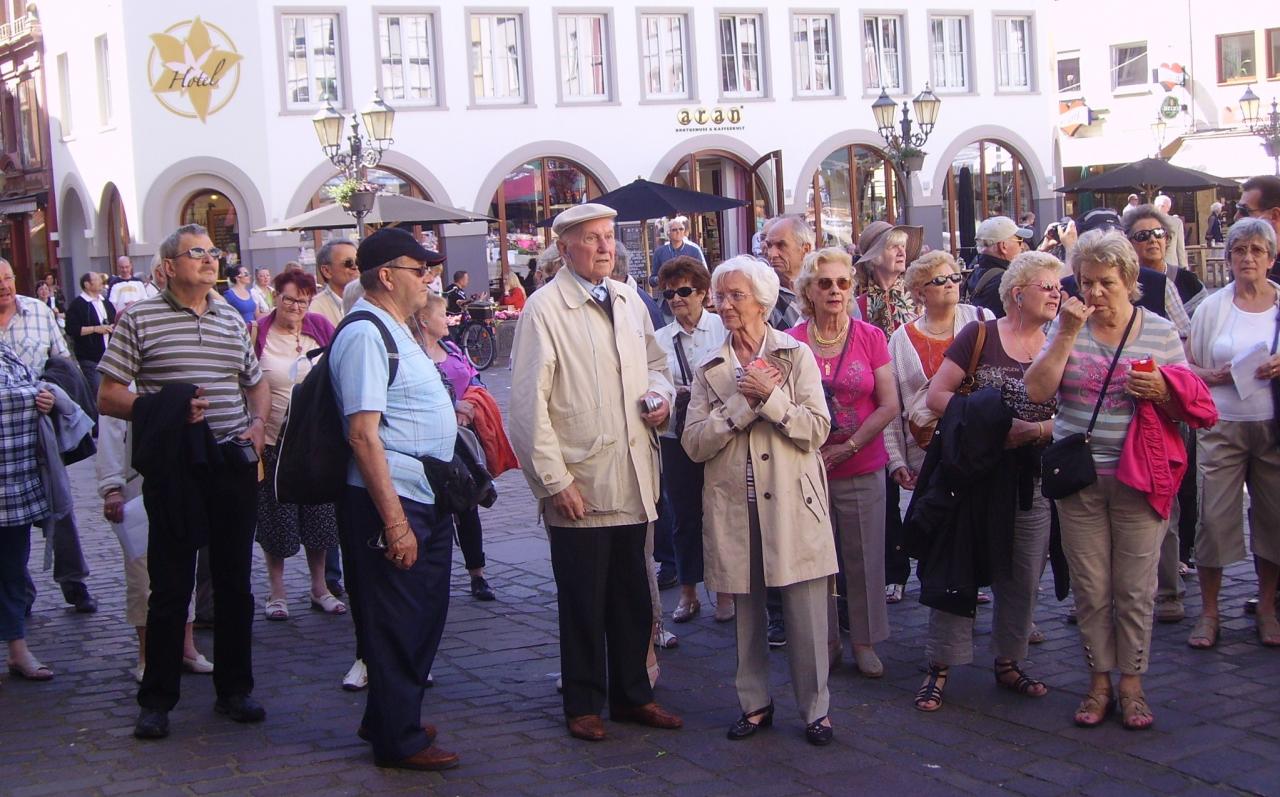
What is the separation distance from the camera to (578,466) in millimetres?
5453

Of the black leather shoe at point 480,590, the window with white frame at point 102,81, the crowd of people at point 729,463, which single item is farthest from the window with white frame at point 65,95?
the crowd of people at point 729,463

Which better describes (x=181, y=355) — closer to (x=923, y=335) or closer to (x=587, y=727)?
(x=587, y=727)

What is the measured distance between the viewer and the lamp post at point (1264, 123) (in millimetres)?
→ 36188

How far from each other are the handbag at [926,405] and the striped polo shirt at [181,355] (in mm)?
2724

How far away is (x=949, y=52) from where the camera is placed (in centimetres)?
3559

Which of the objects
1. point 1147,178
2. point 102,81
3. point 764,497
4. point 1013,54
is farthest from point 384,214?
point 1013,54

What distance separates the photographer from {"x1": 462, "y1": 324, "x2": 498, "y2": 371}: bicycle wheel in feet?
74.9

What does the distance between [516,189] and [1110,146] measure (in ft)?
72.1

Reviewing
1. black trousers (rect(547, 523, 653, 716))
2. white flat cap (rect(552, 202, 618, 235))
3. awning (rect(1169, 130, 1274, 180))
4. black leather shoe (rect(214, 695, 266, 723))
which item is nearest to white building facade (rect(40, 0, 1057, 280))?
awning (rect(1169, 130, 1274, 180))

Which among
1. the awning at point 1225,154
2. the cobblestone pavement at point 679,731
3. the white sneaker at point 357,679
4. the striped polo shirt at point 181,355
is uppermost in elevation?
the awning at point 1225,154

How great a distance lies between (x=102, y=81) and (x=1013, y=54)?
21.3 m

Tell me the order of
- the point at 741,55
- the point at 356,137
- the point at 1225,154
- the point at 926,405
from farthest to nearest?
the point at 1225,154
the point at 741,55
the point at 356,137
the point at 926,405

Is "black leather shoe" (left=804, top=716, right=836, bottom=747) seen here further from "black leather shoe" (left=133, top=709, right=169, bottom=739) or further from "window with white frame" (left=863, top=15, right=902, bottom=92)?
"window with white frame" (left=863, top=15, right=902, bottom=92)

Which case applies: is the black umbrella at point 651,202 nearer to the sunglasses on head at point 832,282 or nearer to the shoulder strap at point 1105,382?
the sunglasses on head at point 832,282
